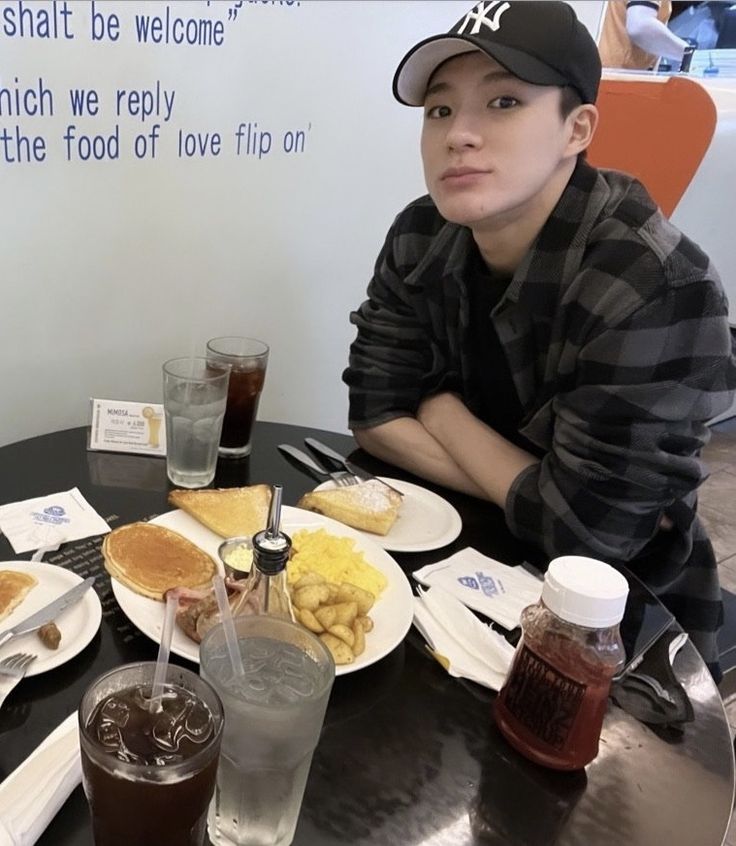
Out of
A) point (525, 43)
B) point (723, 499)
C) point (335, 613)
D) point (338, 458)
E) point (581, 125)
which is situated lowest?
point (723, 499)

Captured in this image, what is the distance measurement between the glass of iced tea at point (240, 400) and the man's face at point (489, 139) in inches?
15.5

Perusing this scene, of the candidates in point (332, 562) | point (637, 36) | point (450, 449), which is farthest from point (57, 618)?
point (637, 36)

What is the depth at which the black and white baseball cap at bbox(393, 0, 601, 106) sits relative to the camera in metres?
1.06

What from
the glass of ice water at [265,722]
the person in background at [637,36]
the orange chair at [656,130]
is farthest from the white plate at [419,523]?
the person in background at [637,36]

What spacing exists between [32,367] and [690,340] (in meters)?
1.17

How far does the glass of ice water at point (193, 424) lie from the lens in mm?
1156

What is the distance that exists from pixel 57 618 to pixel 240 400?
0.50 metres

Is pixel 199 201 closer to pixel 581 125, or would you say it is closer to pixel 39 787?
pixel 581 125

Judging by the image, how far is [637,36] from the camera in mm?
2562

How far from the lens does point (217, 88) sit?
60.9 inches

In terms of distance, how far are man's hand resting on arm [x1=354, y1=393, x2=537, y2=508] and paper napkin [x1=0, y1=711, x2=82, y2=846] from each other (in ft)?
2.26

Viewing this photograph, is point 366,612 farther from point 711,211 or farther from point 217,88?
point 711,211

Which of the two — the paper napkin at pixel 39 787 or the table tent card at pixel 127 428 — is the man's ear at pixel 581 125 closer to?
the table tent card at pixel 127 428

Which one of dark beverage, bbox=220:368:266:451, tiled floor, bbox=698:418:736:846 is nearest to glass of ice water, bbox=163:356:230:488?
dark beverage, bbox=220:368:266:451
